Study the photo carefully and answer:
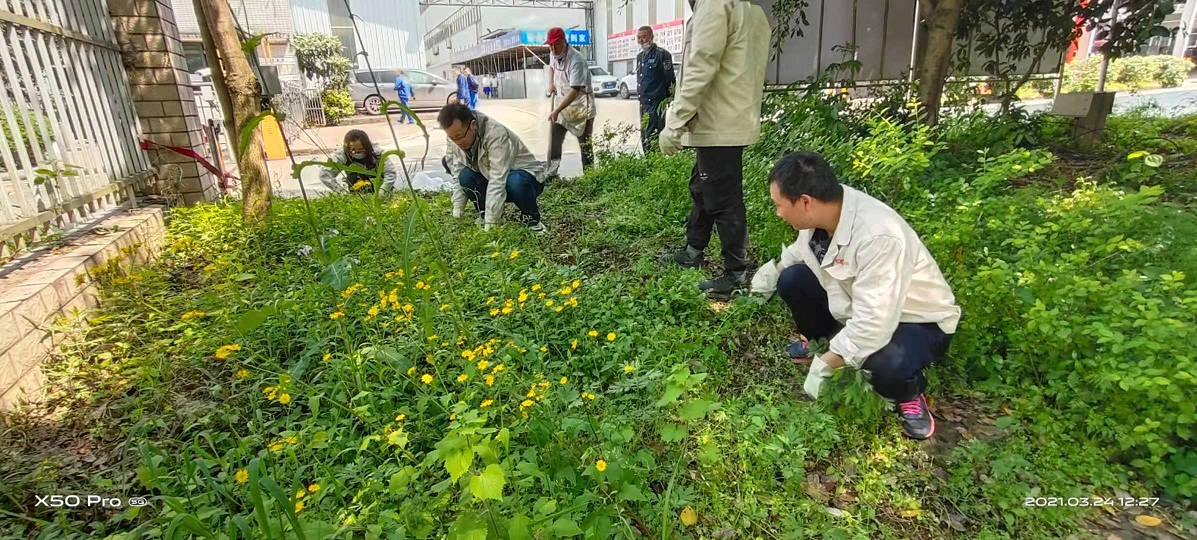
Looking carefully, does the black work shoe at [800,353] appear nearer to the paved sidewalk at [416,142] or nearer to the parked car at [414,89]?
the paved sidewalk at [416,142]

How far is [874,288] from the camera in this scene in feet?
6.17

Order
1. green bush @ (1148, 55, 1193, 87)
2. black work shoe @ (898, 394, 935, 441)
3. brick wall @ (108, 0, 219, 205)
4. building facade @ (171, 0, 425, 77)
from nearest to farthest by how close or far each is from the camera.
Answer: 1. black work shoe @ (898, 394, 935, 441)
2. brick wall @ (108, 0, 219, 205)
3. green bush @ (1148, 55, 1193, 87)
4. building facade @ (171, 0, 425, 77)

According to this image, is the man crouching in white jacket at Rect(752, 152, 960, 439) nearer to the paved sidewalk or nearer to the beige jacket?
the beige jacket

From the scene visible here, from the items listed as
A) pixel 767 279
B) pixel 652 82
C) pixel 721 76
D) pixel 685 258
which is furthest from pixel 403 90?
pixel 767 279

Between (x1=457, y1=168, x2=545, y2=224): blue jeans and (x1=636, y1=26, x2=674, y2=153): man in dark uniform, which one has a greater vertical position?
(x1=636, y1=26, x2=674, y2=153): man in dark uniform

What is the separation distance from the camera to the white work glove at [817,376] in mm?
2072

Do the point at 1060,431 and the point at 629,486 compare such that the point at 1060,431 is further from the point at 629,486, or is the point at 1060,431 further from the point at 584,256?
the point at 584,256

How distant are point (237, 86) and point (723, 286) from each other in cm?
341

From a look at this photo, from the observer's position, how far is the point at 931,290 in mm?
2006

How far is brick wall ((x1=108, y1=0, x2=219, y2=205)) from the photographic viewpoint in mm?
4285

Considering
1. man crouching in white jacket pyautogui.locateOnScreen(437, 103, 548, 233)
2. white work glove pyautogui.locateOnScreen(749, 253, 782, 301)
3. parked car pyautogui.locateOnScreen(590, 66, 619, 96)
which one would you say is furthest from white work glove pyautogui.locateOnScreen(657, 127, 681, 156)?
parked car pyautogui.locateOnScreen(590, 66, 619, 96)

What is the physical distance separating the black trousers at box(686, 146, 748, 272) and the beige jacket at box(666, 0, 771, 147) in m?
0.08

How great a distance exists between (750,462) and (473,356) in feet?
3.37

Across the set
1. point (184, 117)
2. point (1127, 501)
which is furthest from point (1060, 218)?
point (184, 117)
